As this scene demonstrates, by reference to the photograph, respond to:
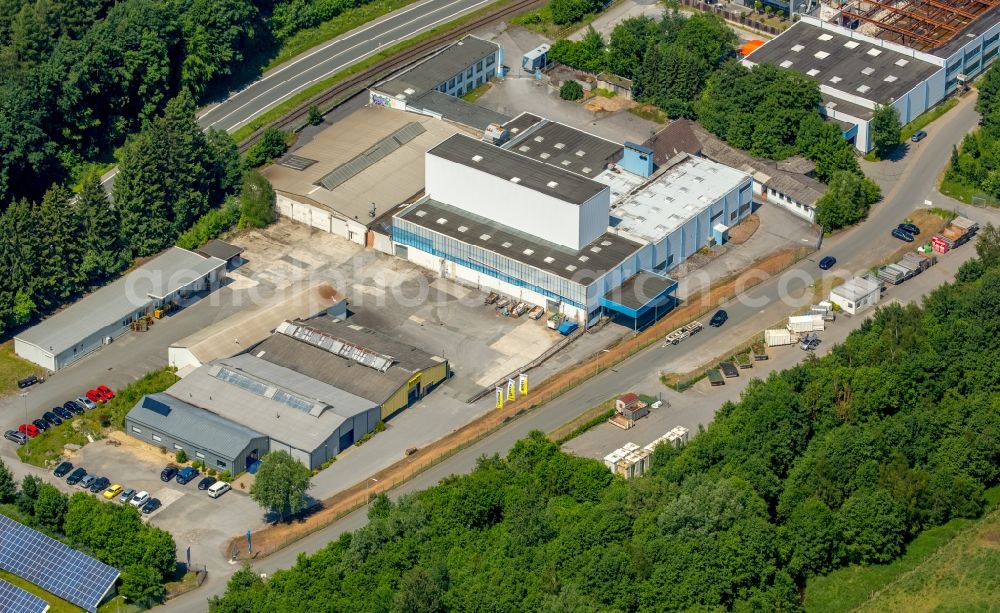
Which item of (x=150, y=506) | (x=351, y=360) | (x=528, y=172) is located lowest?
(x=150, y=506)

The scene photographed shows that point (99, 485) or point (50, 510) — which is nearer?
point (50, 510)

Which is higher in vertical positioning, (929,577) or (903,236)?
(929,577)

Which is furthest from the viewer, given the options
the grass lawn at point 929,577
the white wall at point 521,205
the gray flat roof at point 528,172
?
the gray flat roof at point 528,172

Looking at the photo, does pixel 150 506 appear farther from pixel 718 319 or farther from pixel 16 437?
pixel 718 319

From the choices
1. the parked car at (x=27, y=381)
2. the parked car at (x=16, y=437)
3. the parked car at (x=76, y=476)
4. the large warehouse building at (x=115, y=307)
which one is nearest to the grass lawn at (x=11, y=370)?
the parked car at (x=27, y=381)

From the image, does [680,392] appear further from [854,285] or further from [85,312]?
[85,312]

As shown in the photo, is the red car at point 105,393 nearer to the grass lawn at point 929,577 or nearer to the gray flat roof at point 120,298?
the gray flat roof at point 120,298

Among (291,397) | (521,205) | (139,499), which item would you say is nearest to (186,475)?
(139,499)
